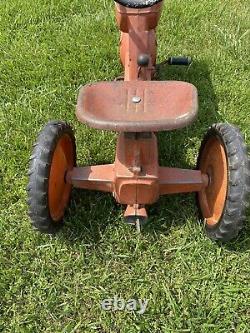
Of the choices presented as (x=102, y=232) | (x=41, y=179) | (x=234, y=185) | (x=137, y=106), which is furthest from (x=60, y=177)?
(x=234, y=185)

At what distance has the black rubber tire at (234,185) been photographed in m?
2.20

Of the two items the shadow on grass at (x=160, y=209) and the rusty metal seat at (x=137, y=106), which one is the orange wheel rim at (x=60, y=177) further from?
the rusty metal seat at (x=137, y=106)

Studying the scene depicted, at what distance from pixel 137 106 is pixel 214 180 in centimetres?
68

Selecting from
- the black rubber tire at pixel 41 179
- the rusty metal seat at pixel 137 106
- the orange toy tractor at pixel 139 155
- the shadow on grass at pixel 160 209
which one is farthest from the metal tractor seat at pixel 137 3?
the shadow on grass at pixel 160 209

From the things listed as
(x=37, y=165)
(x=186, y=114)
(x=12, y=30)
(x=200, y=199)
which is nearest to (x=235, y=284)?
(x=200, y=199)

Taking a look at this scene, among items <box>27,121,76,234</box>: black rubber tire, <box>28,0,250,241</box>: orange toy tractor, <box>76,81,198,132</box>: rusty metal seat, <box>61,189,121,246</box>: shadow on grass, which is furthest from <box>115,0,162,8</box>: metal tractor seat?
<box>61,189,121,246</box>: shadow on grass

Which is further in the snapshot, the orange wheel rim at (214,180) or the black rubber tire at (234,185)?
the orange wheel rim at (214,180)

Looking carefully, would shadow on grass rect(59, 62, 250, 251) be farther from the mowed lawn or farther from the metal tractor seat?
the metal tractor seat

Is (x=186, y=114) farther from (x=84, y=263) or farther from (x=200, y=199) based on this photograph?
(x=84, y=263)

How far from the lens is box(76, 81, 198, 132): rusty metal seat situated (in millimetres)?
1866

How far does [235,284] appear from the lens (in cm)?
236

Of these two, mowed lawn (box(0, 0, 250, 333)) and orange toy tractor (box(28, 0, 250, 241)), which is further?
mowed lawn (box(0, 0, 250, 333))

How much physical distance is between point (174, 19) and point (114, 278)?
7.27 feet

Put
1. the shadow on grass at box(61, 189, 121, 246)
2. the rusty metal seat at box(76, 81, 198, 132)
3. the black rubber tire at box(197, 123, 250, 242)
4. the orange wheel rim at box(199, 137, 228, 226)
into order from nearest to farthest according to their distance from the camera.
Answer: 1. the rusty metal seat at box(76, 81, 198, 132)
2. the black rubber tire at box(197, 123, 250, 242)
3. the orange wheel rim at box(199, 137, 228, 226)
4. the shadow on grass at box(61, 189, 121, 246)
